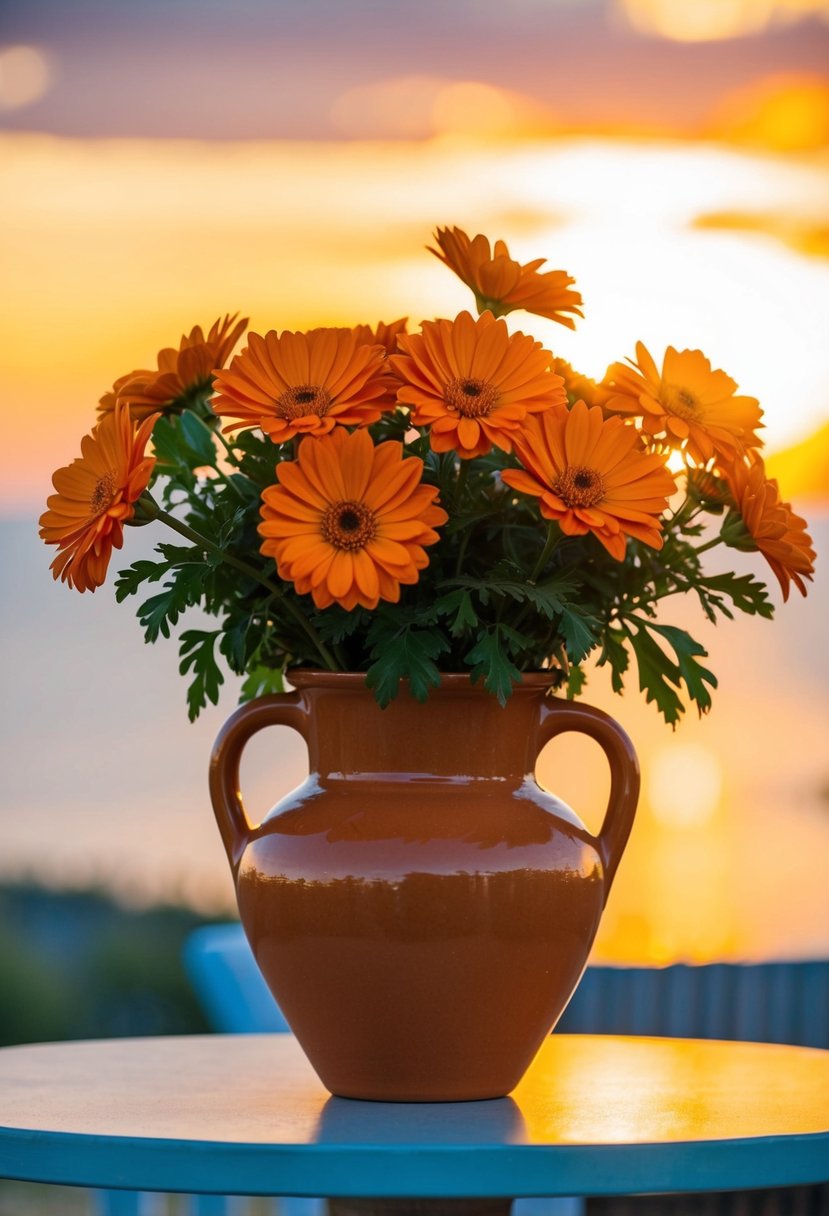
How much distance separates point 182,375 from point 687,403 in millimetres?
319

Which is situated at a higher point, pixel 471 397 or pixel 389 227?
pixel 389 227

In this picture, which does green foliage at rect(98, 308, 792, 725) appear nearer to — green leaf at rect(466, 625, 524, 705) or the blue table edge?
green leaf at rect(466, 625, 524, 705)

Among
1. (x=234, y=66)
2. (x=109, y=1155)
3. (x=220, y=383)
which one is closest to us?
(x=109, y=1155)

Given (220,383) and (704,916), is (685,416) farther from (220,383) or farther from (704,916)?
(704,916)

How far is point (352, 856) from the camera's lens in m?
0.86

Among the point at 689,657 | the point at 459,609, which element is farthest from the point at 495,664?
the point at 689,657

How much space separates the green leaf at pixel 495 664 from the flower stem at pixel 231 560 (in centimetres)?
10

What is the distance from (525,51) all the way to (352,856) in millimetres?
3034

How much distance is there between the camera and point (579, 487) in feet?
2.78

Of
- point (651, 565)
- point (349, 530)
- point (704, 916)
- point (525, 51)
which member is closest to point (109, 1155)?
point (349, 530)

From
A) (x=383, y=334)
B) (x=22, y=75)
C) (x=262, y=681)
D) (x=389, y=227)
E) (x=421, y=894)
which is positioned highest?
(x=22, y=75)

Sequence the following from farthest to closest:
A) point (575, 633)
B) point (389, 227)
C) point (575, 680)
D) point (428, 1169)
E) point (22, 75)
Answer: point (22, 75), point (389, 227), point (575, 680), point (575, 633), point (428, 1169)

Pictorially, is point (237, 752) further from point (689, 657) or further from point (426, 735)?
point (689, 657)

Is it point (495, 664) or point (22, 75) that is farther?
point (22, 75)
